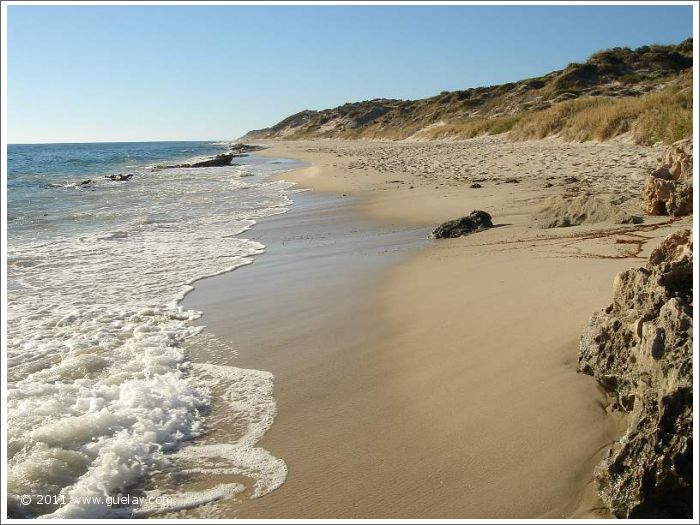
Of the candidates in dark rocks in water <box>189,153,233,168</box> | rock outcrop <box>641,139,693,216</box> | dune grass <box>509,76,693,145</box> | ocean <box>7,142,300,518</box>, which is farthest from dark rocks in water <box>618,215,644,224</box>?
dark rocks in water <box>189,153,233,168</box>

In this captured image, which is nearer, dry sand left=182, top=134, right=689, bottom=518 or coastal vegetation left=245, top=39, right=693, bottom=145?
dry sand left=182, top=134, right=689, bottom=518

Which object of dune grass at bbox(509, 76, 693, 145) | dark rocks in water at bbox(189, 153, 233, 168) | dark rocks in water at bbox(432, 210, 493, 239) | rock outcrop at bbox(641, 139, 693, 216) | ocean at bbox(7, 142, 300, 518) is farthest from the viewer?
dark rocks in water at bbox(189, 153, 233, 168)

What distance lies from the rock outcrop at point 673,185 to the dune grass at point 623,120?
537cm

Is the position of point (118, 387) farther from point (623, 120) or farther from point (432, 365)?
point (623, 120)

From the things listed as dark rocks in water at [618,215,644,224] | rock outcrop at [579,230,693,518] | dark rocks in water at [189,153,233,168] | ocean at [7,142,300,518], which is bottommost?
ocean at [7,142,300,518]

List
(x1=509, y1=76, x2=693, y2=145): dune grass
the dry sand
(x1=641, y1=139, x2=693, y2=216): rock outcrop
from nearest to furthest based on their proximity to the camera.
Result: the dry sand < (x1=641, y1=139, x2=693, y2=216): rock outcrop < (x1=509, y1=76, x2=693, y2=145): dune grass

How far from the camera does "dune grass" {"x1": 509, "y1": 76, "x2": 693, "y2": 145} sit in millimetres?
14742

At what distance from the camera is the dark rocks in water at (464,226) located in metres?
8.00

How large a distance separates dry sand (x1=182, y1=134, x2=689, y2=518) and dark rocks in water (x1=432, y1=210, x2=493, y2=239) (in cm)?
26

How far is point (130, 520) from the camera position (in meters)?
2.55

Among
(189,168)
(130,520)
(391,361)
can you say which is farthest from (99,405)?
(189,168)

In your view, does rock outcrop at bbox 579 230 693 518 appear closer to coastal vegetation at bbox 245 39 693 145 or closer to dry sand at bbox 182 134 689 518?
dry sand at bbox 182 134 689 518

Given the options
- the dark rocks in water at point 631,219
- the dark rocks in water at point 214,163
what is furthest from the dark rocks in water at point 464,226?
the dark rocks in water at point 214,163

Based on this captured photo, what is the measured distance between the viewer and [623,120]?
17688 millimetres
